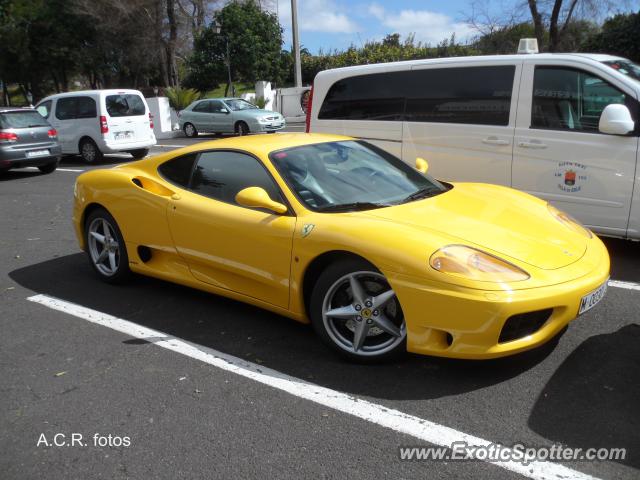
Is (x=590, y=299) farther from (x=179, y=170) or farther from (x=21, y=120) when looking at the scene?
(x=21, y=120)

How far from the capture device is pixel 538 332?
308cm

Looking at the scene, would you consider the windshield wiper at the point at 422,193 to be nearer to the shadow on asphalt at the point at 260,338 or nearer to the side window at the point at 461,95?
the shadow on asphalt at the point at 260,338

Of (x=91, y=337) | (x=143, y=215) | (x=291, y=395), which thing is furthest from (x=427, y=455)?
(x=143, y=215)

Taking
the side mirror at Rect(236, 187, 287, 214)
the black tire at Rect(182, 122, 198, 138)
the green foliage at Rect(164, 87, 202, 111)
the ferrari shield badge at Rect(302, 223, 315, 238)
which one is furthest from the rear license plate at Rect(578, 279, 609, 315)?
the green foliage at Rect(164, 87, 202, 111)

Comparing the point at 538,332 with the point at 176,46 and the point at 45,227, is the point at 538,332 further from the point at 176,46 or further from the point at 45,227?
the point at 176,46

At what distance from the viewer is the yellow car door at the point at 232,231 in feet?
12.2

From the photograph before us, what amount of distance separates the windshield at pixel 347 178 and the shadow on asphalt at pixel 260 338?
91 centimetres

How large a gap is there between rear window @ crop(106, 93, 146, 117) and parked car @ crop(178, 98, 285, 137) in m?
5.83

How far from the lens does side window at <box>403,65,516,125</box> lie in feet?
18.8

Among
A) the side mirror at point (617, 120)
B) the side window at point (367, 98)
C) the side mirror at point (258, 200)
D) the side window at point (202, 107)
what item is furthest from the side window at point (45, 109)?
the side mirror at point (617, 120)

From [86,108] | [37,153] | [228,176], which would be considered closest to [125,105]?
[86,108]

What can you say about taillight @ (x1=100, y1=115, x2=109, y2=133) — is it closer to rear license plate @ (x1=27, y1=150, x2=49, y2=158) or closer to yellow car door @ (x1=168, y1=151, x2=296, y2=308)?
rear license plate @ (x1=27, y1=150, x2=49, y2=158)

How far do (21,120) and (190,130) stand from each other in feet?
31.0

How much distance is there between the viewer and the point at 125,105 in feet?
46.4
